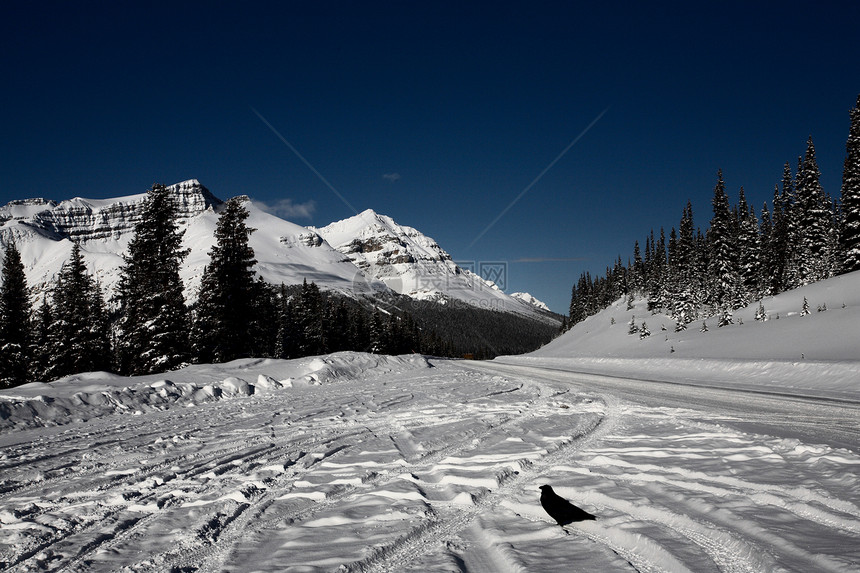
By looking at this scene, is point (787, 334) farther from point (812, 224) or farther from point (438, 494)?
→ point (438, 494)

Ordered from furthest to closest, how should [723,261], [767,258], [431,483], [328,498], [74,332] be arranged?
[767,258]
[723,261]
[74,332]
[431,483]
[328,498]

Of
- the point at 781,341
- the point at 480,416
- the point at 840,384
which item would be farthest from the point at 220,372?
the point at 781,341

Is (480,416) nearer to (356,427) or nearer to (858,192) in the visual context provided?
(356,427)

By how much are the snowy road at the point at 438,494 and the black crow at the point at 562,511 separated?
3.6 inches

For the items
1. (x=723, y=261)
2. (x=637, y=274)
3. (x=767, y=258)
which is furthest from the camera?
(x=637, y=274)

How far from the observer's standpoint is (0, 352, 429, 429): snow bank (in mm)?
9156

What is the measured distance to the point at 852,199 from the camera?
37344 millimetres

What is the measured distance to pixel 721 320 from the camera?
120 ft

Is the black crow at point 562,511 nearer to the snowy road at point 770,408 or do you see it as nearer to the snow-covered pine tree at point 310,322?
the snowy road at point 770,408

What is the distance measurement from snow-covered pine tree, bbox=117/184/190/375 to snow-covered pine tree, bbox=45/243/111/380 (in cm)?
491

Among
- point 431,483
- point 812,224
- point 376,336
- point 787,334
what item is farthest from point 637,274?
point 431,483

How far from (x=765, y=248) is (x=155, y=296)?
6490 centimetres

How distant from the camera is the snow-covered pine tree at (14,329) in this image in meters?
31.2

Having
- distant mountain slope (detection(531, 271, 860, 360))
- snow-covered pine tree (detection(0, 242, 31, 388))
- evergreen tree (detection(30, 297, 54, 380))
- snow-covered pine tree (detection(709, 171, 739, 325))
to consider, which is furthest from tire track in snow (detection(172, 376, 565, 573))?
snow-covered pine tree (detection(709, 171, 739, 325))
